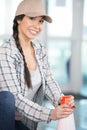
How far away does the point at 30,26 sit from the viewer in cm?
183

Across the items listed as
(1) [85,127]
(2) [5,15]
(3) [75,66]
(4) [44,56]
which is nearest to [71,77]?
(3) [75,66]

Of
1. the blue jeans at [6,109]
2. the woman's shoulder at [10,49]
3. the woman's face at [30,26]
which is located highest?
the woman's face at [30,26]

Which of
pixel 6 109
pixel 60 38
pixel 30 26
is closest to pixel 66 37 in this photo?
pixel 60 38

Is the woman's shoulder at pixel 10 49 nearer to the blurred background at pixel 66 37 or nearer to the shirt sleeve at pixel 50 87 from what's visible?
the shirt sleeve at pixel 50 87

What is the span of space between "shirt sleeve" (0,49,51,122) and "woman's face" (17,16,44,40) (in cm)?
17

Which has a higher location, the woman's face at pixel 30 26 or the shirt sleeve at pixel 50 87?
the woman's face at pixel 30 26

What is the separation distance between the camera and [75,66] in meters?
4.81

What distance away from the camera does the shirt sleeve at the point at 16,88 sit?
1.65 metres

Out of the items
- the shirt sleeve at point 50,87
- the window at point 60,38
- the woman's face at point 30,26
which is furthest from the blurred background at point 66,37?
the woman's face at point 30,26

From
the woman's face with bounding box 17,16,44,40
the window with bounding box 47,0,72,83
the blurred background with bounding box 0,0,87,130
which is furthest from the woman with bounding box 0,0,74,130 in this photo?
the window with bounding box 47,0,72,83

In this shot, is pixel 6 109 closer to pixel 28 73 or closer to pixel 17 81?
pixel 17 81

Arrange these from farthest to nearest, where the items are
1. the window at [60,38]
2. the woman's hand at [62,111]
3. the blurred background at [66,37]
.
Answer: the window at [60,38] < the blurred background at [66,37] < the woman's hand at [62,111]

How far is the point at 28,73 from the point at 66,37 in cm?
304

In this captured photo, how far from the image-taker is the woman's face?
183cm
